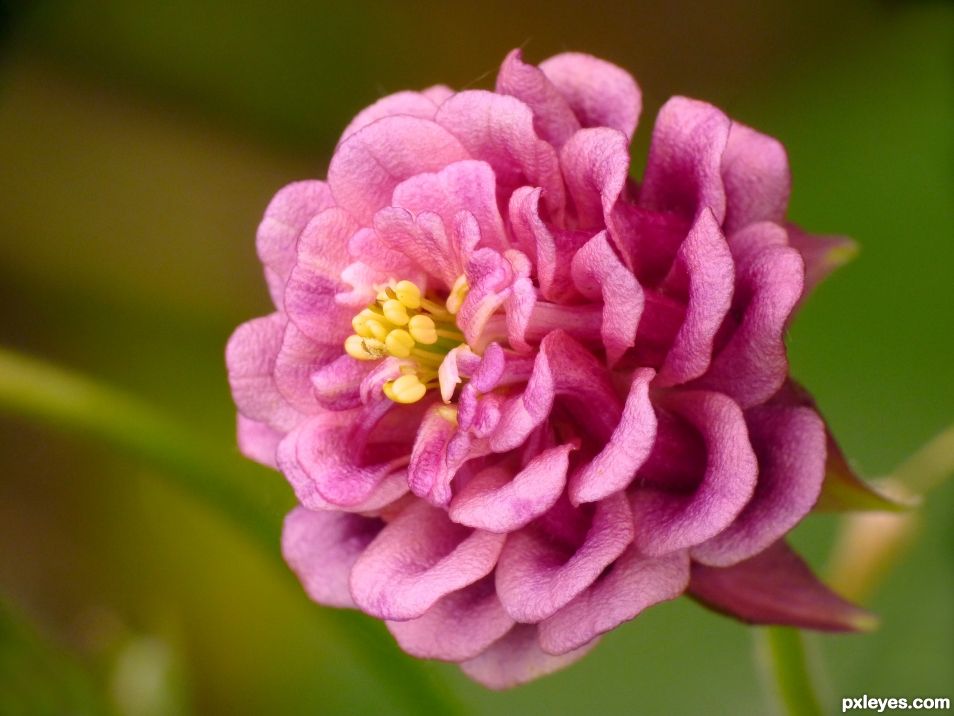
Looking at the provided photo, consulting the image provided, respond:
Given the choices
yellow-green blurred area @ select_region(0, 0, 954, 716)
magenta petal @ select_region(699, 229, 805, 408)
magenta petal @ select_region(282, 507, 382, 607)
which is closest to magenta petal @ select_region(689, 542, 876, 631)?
magenta petal @ select_region(699, 229, 805, 408)

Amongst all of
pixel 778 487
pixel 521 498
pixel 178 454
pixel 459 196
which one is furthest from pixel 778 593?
pixel 178 454

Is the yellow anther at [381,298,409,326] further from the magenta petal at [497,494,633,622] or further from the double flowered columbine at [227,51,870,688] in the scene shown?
the magenta petal at [497,494,633,622]

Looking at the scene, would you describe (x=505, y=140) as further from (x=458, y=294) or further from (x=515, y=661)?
(x=515, y=661)

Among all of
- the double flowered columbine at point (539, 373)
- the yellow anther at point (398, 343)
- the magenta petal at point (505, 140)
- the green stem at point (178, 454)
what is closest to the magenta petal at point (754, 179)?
the double flowered columbine at point (539, 373)

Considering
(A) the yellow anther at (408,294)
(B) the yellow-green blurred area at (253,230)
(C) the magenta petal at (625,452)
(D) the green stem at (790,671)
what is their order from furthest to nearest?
(B) the yellow-green blurred area at (253,230), (D) the green stem at (790,671), (A) the yellow anther at (408,294), (C) the magenta petal at (625,452)

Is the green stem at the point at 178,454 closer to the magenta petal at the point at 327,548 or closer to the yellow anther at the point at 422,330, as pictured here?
the magenta petal at the point at 327,548

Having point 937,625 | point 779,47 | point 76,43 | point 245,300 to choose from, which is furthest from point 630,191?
point 76,43
